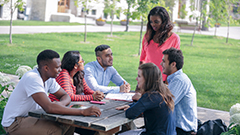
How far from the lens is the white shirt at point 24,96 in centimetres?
329

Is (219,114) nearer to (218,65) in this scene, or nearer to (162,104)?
(162,104)

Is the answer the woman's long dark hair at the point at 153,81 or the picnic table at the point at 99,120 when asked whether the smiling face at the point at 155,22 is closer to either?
the woman's long dark hair at the point at 153,81

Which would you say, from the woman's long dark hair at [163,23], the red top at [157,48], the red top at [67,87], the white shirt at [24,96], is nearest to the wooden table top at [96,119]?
the white shirt at [24,96]

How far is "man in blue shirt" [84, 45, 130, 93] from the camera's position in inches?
189

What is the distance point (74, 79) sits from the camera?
443cm

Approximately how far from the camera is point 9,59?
11195mm

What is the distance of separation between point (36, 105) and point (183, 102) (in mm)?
1680

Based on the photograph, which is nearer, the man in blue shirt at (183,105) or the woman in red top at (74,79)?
the man in blue shirt at (183,105)

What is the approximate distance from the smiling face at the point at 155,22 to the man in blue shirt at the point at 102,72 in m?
0.78

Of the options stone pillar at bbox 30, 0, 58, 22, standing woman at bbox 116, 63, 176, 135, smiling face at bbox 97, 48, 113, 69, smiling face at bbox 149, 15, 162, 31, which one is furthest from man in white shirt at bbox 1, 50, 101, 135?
stone pillar at bbox 30, 0, 58, 22

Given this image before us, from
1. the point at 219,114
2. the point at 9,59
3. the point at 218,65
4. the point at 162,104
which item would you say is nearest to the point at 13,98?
the point at 162,104

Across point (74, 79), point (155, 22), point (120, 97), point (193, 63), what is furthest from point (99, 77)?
point (193, 63)

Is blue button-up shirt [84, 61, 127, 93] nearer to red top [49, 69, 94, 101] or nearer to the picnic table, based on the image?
red top [49, 69, 94, 101]

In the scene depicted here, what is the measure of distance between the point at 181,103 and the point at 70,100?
1305 millimetres
